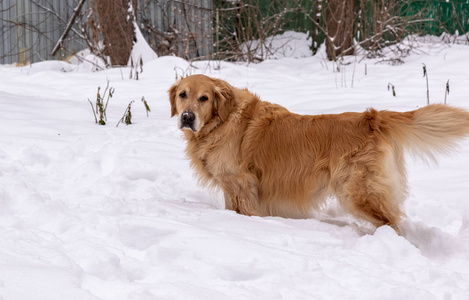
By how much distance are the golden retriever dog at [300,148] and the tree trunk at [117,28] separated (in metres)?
5.93

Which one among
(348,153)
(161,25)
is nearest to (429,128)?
(348,153)

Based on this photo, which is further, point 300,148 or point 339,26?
point 339,26

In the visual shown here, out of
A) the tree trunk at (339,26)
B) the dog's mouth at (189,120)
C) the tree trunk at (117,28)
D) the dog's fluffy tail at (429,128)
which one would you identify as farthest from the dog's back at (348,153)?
the tree trunk at (117,28)

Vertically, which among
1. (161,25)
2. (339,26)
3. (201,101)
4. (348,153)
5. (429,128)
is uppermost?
(161,25)

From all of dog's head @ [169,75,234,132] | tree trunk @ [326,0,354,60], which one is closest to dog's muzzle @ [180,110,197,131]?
dog's head @ [169,75,234,132]

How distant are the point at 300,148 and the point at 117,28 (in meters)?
6.85

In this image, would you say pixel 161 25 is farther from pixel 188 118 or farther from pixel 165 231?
pixel 165 231

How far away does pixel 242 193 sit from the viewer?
358 cm

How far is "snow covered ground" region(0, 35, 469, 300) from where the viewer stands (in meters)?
2.13

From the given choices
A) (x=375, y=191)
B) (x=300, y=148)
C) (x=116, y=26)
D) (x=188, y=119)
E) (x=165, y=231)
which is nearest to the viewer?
(x=165, y=231)

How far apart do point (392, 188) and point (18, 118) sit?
147 inches

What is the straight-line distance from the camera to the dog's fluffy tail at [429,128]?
315 centimetres

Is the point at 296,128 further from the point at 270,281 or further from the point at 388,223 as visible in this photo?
the point at 270,281

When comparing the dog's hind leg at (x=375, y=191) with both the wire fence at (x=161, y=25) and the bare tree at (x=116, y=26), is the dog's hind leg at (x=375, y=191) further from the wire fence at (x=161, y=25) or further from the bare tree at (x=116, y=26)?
the wire fence at (x=161, y=25)
